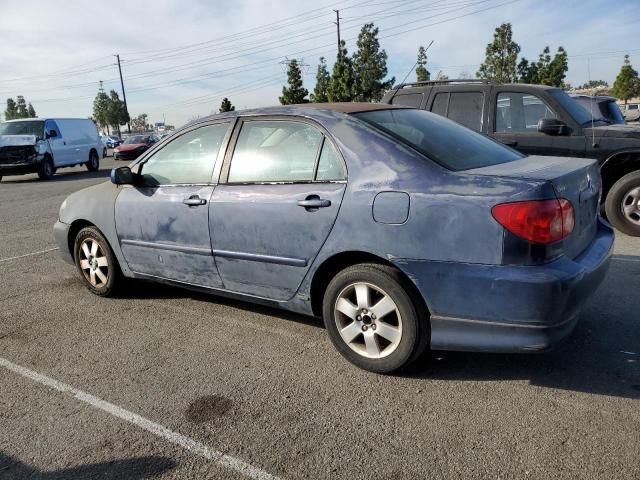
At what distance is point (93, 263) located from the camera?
4.78 meters

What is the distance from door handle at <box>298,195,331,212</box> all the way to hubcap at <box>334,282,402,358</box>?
0.51 m

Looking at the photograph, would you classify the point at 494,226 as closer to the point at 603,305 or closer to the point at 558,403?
the point at 558,403

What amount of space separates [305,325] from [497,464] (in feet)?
6.31

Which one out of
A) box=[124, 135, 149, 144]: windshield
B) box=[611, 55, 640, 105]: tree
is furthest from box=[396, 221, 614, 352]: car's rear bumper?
box=[611, 55, 640, 105]: tree

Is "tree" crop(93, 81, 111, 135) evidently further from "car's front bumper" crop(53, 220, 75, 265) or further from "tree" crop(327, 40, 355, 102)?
"car's front bumper" crop(53, 220, 75, 265)

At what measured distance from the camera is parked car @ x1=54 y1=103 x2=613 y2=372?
106 inches

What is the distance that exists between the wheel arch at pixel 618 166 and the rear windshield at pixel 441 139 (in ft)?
10.9

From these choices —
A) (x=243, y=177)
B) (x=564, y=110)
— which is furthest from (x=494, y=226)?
(x=564, y=110)

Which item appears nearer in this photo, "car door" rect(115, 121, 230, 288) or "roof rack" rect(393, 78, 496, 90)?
"car door" rect(115, 121, 230, 288)

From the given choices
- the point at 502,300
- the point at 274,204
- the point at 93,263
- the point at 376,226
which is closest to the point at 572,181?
the point at 502,300

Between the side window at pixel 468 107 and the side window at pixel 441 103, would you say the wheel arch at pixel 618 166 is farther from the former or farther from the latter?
the side window at pixel 441 103

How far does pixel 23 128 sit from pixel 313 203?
61.8 ft

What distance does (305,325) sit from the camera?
3998mm

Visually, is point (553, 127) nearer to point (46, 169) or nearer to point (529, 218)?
point (529, 218)
